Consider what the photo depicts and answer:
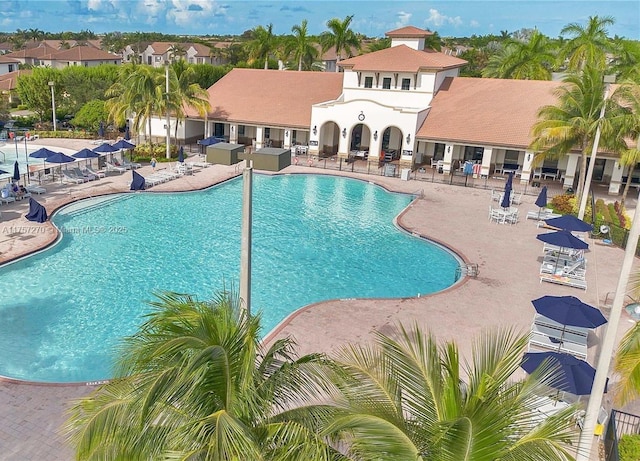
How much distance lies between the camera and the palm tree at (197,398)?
5281mm

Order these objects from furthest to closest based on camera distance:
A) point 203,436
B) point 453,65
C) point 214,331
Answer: point 453,65, point 214,331, point 203,436

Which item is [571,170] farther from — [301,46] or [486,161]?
[301,46]

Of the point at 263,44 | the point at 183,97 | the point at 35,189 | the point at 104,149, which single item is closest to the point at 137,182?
the point at 104,149

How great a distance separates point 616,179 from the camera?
110 ft

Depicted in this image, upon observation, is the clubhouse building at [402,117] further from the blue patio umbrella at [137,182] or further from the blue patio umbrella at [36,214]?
the blue patio umbrella at [36,214]

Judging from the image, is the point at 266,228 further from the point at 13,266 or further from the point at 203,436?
the point at 203,436

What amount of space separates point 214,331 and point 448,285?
15752 mm

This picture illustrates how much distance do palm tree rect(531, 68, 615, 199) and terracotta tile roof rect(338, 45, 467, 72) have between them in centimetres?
1290

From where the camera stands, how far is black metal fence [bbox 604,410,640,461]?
1050 centimetres

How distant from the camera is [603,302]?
1858cm

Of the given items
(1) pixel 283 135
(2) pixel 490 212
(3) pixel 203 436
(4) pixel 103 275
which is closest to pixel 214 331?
(3) pixel 203 436

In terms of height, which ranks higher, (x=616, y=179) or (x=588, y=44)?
(x=588, y=44)

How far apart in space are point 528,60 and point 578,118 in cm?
2444

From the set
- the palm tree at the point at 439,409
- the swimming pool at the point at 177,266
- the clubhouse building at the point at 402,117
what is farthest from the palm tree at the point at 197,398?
the clubhouse building at the point at 402,117
